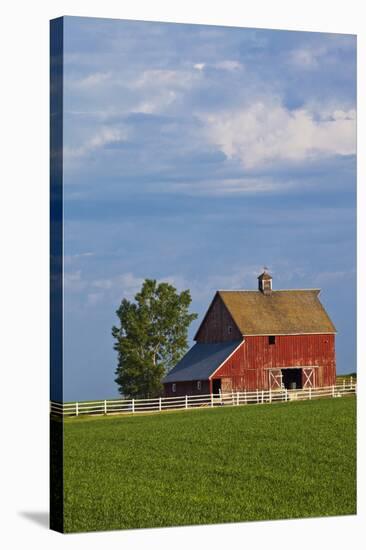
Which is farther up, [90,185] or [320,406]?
[90,185]

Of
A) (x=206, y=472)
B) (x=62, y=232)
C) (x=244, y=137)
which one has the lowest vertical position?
(x=206, y=472)

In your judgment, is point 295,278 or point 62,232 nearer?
point 62,232

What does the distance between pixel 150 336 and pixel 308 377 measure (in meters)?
2.50

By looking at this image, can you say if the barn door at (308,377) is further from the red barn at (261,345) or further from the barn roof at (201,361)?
the barn roof at (201,361)

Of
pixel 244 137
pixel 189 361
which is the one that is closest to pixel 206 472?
pixel 189 361

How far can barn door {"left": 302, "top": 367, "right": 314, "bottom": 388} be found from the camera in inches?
890

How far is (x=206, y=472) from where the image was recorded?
2125 cm

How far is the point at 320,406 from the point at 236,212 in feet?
10.2

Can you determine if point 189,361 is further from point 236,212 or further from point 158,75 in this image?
point 158,75

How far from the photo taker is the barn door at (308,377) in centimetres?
2259

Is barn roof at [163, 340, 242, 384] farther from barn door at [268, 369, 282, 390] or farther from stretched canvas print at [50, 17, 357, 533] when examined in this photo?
barn door at [268, 369, 282, 390]

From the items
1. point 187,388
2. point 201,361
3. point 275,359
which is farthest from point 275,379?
point 187,388

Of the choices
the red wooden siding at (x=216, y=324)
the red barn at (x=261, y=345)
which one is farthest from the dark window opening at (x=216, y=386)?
the red wooden siding at (x=216, y=324)

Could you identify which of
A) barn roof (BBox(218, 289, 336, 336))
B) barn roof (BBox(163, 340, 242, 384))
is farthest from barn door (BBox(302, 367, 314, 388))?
barn roof (BBox(163, 340, 242, 384))
